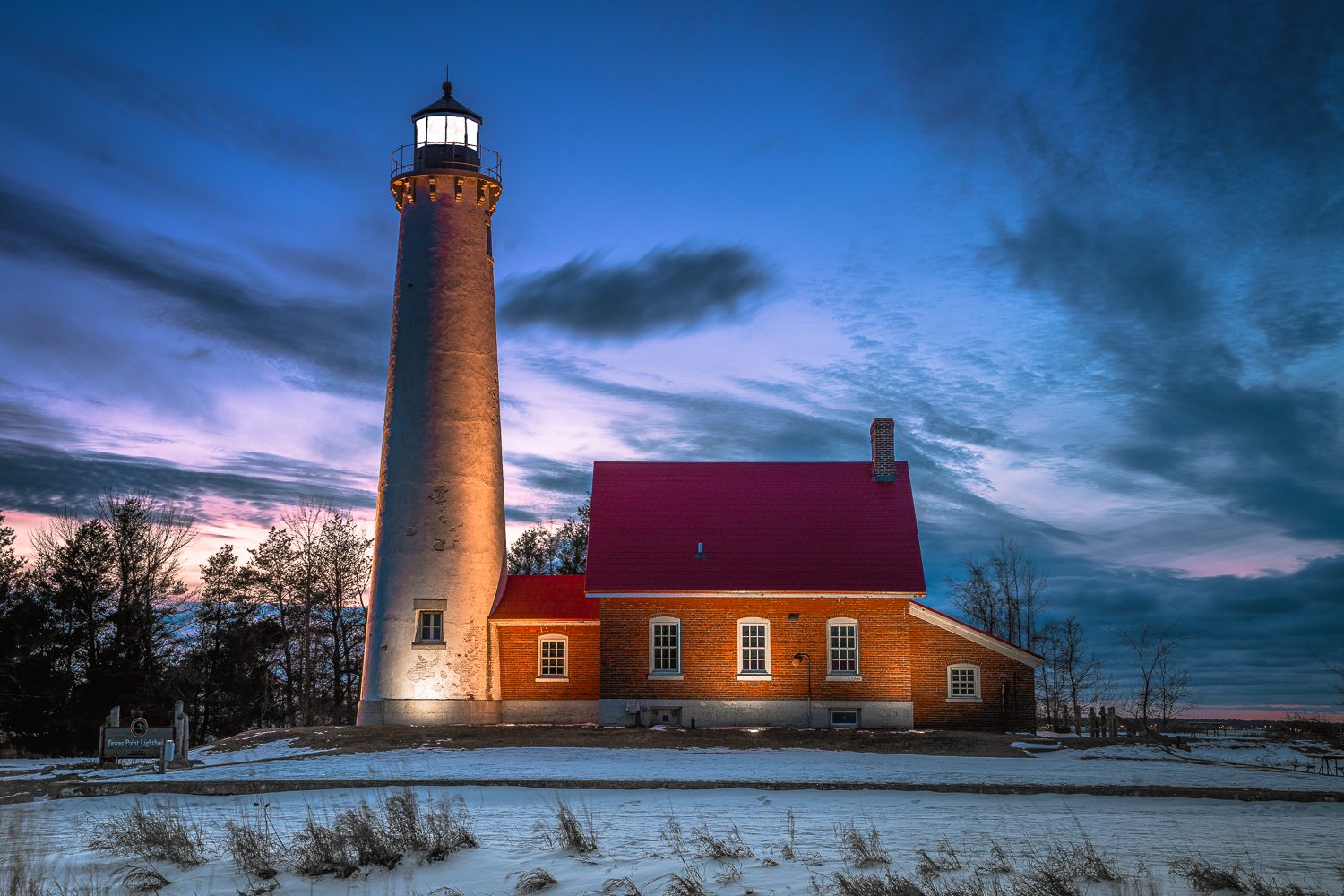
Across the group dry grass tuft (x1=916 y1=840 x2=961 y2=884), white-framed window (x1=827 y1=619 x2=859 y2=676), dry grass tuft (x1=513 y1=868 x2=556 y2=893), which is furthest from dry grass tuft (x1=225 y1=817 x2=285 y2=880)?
white-framed window (x1=827 y1=619 x2=859 y2=676)

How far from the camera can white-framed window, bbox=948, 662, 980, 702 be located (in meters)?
32.3

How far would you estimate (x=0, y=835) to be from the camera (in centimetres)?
1330

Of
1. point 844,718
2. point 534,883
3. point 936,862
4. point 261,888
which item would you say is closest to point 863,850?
point 936,862

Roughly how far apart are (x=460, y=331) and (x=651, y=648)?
1081 cm

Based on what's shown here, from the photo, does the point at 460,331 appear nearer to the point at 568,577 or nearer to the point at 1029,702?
the point at 568,577

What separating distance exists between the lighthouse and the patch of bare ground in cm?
216

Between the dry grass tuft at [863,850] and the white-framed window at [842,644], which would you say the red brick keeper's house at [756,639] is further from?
the dry grass tuft at [863,850]

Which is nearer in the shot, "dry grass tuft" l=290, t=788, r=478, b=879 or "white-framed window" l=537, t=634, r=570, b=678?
"dry grass tuft" l=290, t=788, r=478, b=879

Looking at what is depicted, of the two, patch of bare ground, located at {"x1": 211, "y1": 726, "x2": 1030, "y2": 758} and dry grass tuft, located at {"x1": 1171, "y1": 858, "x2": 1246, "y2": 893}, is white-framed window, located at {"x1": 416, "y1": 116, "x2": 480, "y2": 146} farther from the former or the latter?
dry grass tuft, located at {"x1": 1171, "y1": 858, "x2": 1246, "y2": 893}

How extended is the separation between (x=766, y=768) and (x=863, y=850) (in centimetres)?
981

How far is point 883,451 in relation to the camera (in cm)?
3559

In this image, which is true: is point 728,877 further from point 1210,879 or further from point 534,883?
point 1210,879

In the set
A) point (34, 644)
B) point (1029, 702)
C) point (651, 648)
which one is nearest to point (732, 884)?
point (651, 648)

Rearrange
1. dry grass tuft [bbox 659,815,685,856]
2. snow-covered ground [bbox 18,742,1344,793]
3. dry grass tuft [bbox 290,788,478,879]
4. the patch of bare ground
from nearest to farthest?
dry grass tuft [bbox 290,788,478,879] < dry grass tuft [bbox 659,815,685,856] < snow-covered ground [bbox 18,742,1344,793] < the patch of bare ground
